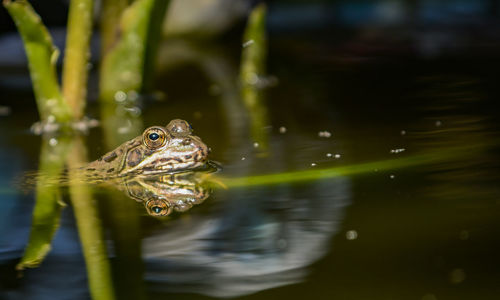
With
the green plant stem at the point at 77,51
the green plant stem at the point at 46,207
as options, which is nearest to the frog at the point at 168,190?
→ the green plant stem at the point at 46,207

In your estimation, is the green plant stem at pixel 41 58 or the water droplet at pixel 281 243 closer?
the water droplet at pixel 281 243

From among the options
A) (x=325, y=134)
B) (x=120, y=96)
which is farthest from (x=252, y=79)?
(x=325, y=134)

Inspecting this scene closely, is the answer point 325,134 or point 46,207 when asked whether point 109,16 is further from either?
point 46,207

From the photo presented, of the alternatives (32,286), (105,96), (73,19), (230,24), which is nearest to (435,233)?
(32,286)

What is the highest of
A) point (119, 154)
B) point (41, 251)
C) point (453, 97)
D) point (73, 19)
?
point (73, 19)

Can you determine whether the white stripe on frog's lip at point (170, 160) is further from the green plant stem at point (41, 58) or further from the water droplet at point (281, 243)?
the green plant stem at point (41, 58)

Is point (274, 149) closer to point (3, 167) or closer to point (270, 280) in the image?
point (3, 167)

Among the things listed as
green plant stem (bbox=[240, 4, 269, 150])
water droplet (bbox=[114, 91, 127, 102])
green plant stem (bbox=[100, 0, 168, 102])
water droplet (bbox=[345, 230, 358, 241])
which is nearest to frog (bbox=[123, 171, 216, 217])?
water droplet (bbox=[345, 230, 358, 241])
